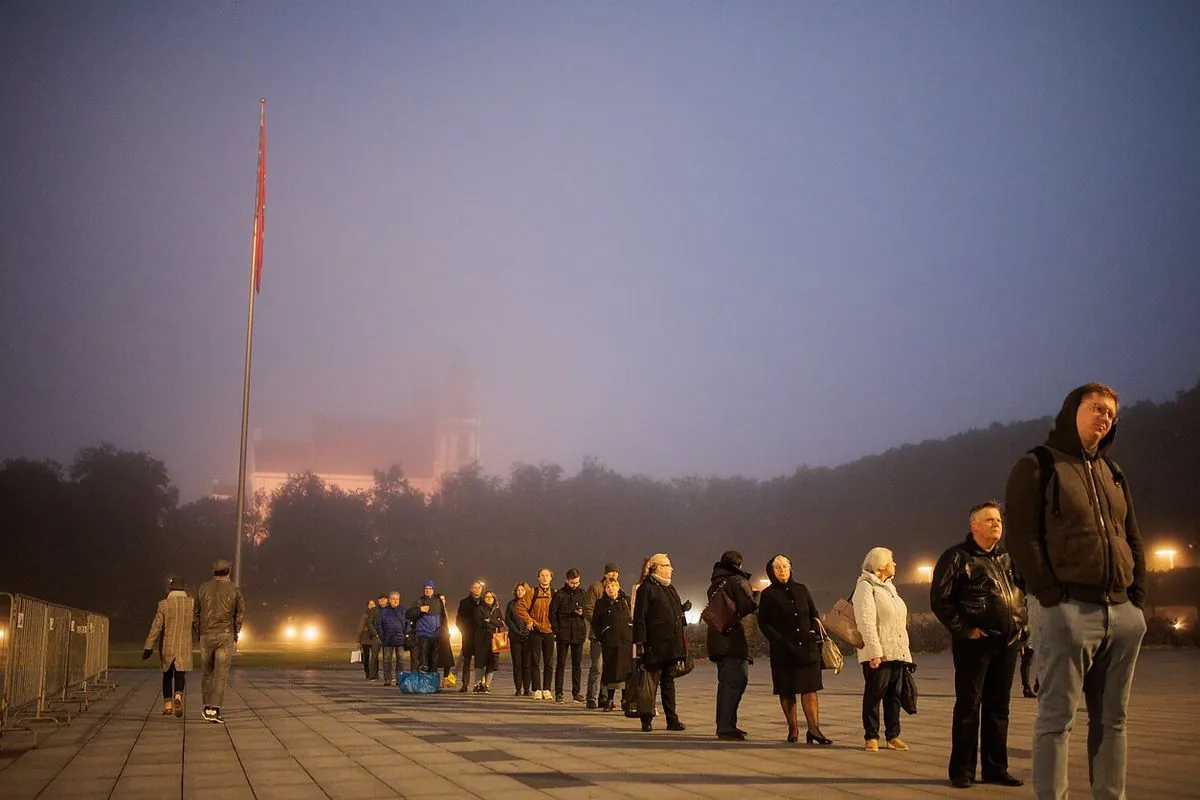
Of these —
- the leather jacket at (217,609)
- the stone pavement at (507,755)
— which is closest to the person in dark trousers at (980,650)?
Answer: the stone pavement at (507,755)

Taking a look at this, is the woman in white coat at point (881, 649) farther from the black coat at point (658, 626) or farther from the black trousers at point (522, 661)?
the black trousers at point (522, 661)

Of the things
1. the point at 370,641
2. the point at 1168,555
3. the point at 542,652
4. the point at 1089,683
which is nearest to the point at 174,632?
the point at 542,652

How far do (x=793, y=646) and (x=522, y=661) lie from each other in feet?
31.6

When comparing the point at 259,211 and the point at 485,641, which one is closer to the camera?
the point at 485,641

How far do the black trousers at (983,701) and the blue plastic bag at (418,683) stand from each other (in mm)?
13982

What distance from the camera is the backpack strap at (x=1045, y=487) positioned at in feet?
19.7

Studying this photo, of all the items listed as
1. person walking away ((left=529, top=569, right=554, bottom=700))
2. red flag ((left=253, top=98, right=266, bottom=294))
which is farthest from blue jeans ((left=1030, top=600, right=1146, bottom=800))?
red flag ((left=253, top=98, right=266, bottom=294))

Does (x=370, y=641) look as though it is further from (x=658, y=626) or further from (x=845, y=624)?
(x=845, y=624)

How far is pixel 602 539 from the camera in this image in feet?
320

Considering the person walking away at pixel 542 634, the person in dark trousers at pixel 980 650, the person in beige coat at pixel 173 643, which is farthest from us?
the person walking away at pixel 542 634

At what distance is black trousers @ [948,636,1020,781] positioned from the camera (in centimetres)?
847

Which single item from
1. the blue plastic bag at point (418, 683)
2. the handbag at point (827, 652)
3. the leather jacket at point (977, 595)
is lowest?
the blue plastic bag at point (418, 683)

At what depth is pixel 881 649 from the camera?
10641 millimetres

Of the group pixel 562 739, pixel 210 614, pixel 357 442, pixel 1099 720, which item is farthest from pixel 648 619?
pixel 357 442
